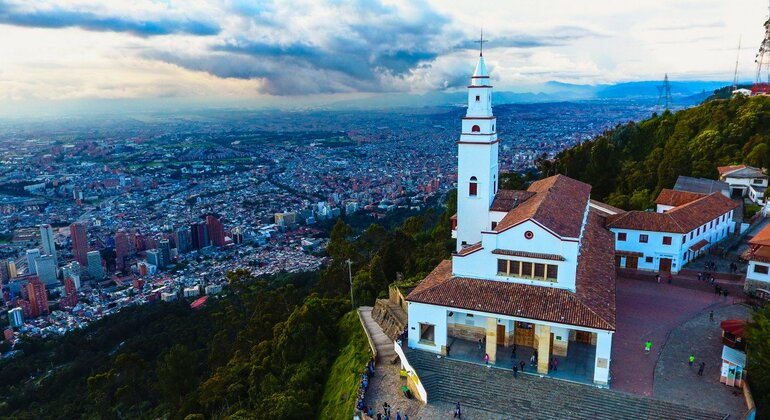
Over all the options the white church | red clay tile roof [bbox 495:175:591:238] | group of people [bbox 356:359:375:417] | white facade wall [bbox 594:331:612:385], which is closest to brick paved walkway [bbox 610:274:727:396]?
white facade wall [bbox 594:331:612:385]

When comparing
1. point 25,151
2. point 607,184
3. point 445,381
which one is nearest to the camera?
point 445,381

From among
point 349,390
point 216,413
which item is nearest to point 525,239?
point 349,390

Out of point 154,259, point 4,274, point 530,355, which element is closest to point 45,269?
point 4,274

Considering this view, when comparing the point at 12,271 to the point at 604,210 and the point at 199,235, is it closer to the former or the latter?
the point at 199,235

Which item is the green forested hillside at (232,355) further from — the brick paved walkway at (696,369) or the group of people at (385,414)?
the brick paved walkway at (696,369)

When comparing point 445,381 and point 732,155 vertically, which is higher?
point 732,155

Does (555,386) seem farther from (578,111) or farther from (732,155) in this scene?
(578,111)

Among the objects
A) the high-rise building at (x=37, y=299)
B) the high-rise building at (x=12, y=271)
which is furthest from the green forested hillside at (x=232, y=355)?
the high-rise building at (x=12, y=271)

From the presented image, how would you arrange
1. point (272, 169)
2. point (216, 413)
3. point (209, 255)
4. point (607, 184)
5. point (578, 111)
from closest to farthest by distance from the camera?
1. point (216, 413)
2. point (607, 184)
3. point (209, 255)
4. point (272, 169)
5. point (578, 111)
